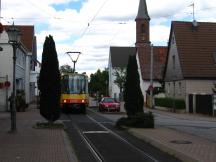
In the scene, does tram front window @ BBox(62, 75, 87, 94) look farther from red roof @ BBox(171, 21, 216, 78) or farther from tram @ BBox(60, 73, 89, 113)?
red roof @ BBox(171, 21, 216, 78)

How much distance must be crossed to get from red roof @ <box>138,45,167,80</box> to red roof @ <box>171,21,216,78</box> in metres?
22.5

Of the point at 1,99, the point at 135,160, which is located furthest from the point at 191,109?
the point at 135,160

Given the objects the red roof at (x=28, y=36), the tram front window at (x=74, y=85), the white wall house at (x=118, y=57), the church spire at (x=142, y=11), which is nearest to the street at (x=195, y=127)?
the tram front window at (x=74, y=85)

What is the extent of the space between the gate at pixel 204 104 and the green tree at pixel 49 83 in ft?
73.8

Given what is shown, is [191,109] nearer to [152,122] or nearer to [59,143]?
[152,122]

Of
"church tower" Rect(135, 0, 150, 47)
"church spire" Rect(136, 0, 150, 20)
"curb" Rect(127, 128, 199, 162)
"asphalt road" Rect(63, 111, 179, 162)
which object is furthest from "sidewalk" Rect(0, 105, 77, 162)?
"church spire" Rect(136, 0, 150, 20)

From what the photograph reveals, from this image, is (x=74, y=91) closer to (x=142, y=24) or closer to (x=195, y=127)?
(x=195, y=127)

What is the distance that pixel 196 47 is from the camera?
55.2m

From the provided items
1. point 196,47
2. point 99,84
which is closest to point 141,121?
point 196,47

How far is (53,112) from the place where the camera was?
2567 centimetres

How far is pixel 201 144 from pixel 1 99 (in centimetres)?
2892

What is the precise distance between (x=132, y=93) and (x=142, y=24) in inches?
3327

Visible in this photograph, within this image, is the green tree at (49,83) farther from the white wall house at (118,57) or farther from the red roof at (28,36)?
the white wall house at (118,57)

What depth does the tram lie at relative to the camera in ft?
143
